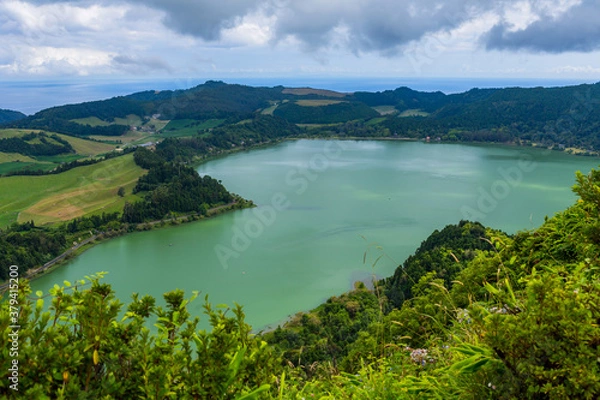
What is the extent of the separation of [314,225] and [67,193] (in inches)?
785

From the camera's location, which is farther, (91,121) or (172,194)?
(91,121)

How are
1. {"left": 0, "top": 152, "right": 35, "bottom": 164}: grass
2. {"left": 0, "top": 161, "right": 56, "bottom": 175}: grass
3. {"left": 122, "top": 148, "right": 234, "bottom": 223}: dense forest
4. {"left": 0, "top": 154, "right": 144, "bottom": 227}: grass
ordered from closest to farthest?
{"left": 122, "top": 148, "right": 234, "bottom": 223}: dense forest → {"left": 0, "top": 154, "right": 144, "bottom": 227}: grass → {"left": 0, "top": 161, "right": 56, "bottom": 175}: grass → {"left": 0, "top": 152, "right": 35, "bottom": 164}: grass

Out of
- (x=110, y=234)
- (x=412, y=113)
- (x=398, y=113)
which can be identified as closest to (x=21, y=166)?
(x=110, y=234)

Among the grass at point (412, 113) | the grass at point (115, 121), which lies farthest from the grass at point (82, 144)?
the grass at point (412, 113)

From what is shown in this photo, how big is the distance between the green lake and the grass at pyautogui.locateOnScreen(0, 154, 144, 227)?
6714 millimetres

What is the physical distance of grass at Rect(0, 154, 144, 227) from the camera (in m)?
27.6

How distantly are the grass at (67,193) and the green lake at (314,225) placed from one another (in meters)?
6.71

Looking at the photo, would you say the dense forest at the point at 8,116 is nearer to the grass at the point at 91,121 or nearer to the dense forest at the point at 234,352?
the grass at the point at 91,121

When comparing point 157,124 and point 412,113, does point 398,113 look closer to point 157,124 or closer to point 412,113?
point 412,113

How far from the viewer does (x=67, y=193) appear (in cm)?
3138

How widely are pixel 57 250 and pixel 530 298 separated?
77.8 ft

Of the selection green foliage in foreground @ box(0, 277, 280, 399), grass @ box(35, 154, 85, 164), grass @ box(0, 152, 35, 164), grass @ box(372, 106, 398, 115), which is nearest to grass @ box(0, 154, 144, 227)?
grass @ box(35, 154, 85, 164)

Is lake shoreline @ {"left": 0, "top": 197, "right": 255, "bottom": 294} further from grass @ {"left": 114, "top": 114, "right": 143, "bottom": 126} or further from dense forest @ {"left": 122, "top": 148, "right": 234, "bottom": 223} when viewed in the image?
grass @ {"left": 114, "top": 114, "right": 143, "bottom": 126}

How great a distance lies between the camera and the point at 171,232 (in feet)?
82.0
